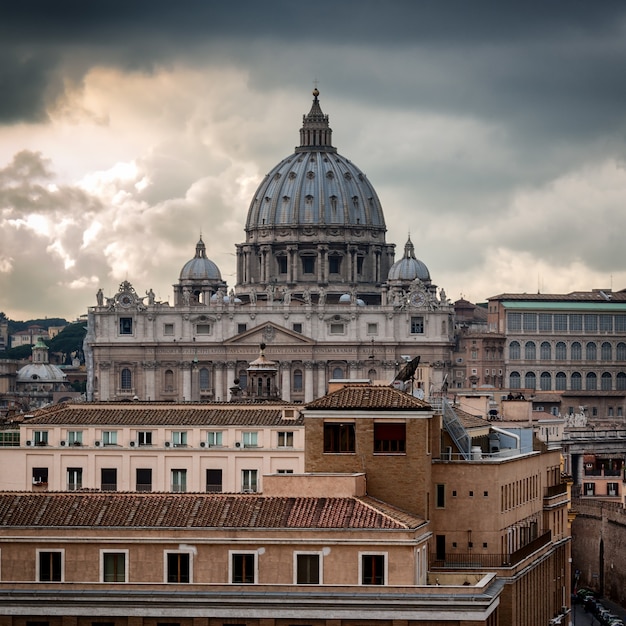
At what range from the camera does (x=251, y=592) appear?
49.2 metres

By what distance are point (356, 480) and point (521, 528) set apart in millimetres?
9331

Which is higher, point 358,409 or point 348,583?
point 358,409

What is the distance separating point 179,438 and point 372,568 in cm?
1875

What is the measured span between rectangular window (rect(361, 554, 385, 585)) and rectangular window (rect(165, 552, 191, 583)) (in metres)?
3.62

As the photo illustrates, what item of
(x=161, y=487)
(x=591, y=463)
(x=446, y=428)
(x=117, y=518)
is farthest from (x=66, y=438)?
(x=591, y=463)

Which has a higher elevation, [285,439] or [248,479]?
[285,439]

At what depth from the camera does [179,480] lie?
6625 cm

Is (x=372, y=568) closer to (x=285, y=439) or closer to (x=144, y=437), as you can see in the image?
(x=285, y=439)

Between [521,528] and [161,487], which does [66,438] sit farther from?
[521,528]

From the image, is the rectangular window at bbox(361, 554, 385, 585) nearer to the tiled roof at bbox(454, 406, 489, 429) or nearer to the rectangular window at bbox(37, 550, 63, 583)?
the rectangular window at bbox(37, 550, 63, 583)

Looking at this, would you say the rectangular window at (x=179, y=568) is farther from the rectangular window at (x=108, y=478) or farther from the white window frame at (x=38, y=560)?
the rectangular window at (x=108, y=478)

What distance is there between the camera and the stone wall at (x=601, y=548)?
99312mm

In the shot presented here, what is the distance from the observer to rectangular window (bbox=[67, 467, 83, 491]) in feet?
217

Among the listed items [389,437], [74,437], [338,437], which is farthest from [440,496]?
[74,437]
